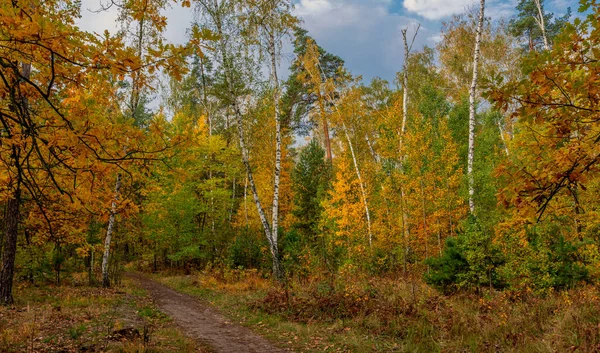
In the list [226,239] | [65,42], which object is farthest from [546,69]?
[226,239]

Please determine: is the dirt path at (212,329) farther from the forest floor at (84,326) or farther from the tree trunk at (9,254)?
the tree trunk at (9,254)

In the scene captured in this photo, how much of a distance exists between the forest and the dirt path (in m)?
0.09

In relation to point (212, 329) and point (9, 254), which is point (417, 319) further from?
point (9, 254)

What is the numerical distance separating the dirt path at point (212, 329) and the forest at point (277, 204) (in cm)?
9

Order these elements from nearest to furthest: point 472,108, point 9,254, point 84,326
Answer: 1. point 84,326
2. point 9,254
3. point 472,108

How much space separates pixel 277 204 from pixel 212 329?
18.4ft

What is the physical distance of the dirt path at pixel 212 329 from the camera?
6.59 metres

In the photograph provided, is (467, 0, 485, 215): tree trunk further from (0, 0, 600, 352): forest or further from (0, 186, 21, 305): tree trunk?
(0, 186, 21, 305): tree trunk

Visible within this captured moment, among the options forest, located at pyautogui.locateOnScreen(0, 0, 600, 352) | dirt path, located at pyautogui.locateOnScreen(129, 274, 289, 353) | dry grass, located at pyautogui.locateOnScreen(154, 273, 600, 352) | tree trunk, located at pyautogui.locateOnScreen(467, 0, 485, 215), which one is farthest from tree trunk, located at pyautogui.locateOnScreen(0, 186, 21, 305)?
tree trunk, located at pyautogui.locateOnScreen(467, 0, 485, 215)

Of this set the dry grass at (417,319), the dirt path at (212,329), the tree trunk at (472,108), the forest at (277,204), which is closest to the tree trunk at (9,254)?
the forest at (277,204)

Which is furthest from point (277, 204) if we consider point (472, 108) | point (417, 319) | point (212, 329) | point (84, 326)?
point (472, 108)

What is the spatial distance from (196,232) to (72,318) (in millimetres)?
14204

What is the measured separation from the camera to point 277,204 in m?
12.9

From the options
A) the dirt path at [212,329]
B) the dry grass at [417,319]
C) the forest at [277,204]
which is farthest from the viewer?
the dirt path at [212,329]
